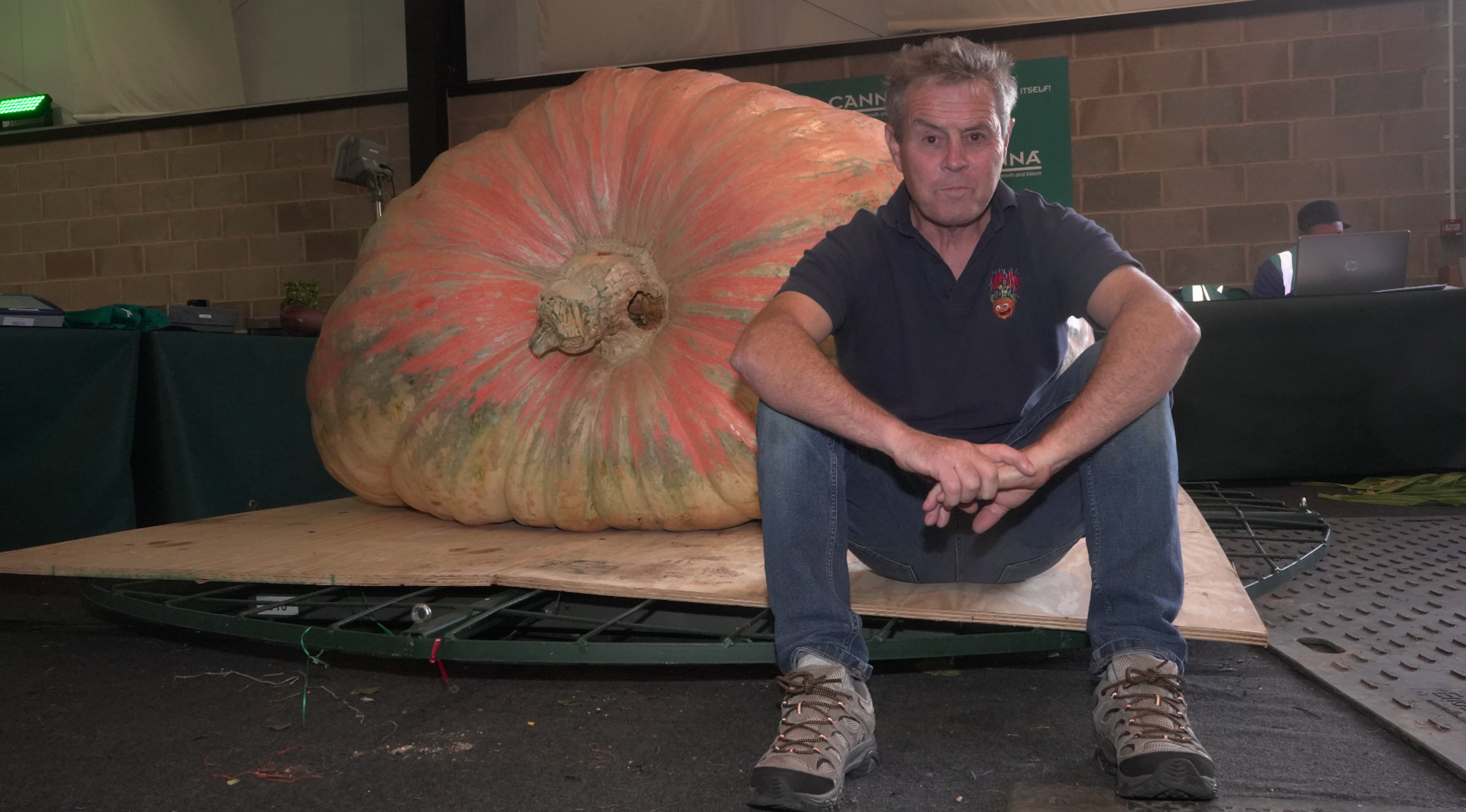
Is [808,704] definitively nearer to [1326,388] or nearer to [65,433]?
[65,433]

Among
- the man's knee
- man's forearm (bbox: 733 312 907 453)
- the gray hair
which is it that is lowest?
the man's knee

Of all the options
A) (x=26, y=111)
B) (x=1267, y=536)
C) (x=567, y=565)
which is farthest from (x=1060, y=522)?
(x=26, y=111)

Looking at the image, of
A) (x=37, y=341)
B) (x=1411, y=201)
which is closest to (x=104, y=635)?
(x=37, y=341)

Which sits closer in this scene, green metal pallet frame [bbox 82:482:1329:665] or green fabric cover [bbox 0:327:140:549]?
green metal pallet frame [bbox 82:482:1329:665]

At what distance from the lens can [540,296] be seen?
195 cm

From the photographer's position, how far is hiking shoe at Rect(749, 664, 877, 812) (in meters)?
1.06

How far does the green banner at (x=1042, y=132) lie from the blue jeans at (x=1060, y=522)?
4139 mm

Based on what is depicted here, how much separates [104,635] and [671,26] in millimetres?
4306

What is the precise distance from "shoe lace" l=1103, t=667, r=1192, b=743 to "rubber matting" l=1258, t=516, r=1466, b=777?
0.29m

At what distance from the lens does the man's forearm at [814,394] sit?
1.18 meters

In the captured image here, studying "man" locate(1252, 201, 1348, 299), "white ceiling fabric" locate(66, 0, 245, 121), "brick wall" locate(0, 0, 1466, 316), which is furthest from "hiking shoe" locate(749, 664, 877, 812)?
"white ceiling fabric" locate(66, 0, 245, 121)

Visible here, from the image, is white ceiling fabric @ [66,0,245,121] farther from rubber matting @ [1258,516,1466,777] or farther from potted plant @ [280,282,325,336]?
rubber matting @ [1258,516,1466,777]

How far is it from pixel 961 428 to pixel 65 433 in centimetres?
213

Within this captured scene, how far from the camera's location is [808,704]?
1.15 meters
